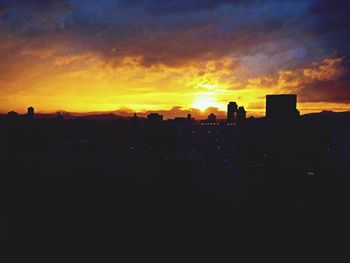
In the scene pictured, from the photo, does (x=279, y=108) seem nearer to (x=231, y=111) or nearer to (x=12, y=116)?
(x=231, y=111)

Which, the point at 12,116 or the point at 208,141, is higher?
the point at 12,116

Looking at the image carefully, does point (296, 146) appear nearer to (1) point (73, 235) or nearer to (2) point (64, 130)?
(1) point (73, 235)

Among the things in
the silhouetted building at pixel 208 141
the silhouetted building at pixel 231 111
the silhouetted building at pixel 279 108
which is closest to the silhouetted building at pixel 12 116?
the silhouetted building at pixel 208 141

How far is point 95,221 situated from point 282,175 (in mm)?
27236

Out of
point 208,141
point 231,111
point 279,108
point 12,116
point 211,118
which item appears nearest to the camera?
point 279,108

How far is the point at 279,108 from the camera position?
7369 cm

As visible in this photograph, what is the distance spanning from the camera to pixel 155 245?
35250mm

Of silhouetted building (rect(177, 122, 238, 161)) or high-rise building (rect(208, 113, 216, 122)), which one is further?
high-rise building (rect(208, 113, 216, 122))

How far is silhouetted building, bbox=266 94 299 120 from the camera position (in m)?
73.5

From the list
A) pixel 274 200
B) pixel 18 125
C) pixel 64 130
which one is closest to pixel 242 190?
pixel 274 200

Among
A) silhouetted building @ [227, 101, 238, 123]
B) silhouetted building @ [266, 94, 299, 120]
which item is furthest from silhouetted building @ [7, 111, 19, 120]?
silhouetted building @ [266, 94, 299, 120]

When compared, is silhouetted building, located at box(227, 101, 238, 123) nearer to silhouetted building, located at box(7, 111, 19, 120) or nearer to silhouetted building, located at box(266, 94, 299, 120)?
silhouetted building, located at box(266, 94, 299, 120)

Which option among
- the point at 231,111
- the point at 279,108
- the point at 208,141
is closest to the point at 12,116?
the point at 208,141

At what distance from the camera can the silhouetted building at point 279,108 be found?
241 feet
